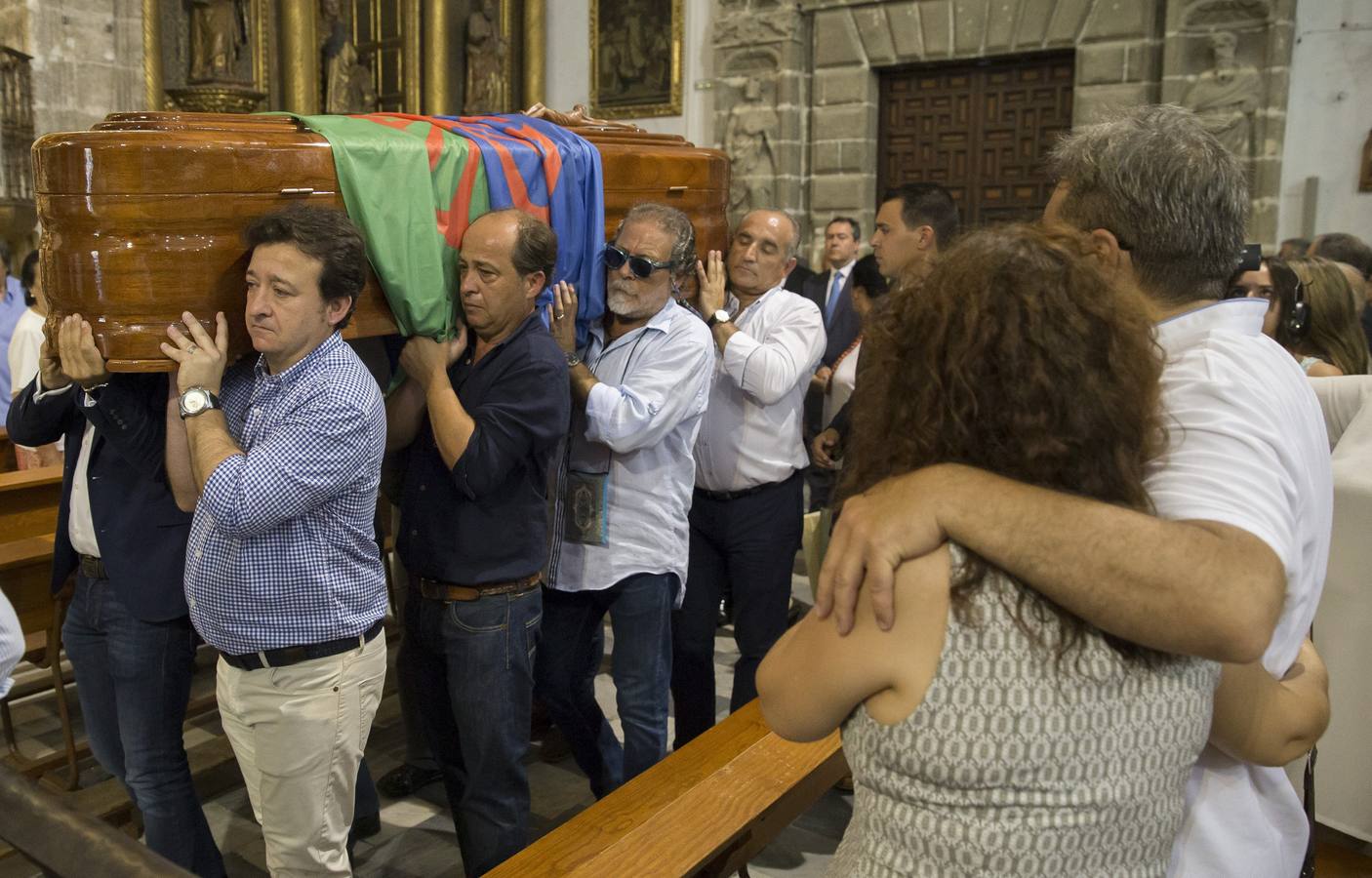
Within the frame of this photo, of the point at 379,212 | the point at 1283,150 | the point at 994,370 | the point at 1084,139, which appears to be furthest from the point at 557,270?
the point at 1283,150

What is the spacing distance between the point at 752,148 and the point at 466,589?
6.92m

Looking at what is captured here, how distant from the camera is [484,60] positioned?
9.66m

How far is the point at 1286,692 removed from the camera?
1364 mm

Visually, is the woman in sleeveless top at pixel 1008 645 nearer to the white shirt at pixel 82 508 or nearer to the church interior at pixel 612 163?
the church interior at pixel 612 163

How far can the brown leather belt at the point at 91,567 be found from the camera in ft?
8.40

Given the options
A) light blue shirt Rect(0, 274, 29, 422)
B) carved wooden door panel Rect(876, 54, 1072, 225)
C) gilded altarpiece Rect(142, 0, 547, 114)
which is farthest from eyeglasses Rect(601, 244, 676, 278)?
gilded altarpiece Rect(142, 0, 547, 114)

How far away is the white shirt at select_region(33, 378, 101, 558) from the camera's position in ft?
8.52

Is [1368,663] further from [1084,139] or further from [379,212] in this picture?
[379,212]

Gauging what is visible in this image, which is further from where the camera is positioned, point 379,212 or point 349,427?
point 379,212

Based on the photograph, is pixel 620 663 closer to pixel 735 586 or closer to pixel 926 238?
pixel 735 586

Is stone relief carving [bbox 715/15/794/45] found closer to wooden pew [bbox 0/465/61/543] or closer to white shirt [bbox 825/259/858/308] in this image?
white shirt [bbox 825/259/858/308]

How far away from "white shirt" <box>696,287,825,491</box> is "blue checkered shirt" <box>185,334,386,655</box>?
51.5 inches

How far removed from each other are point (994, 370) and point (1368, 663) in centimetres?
174

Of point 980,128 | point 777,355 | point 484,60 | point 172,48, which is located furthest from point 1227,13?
point 172,48
